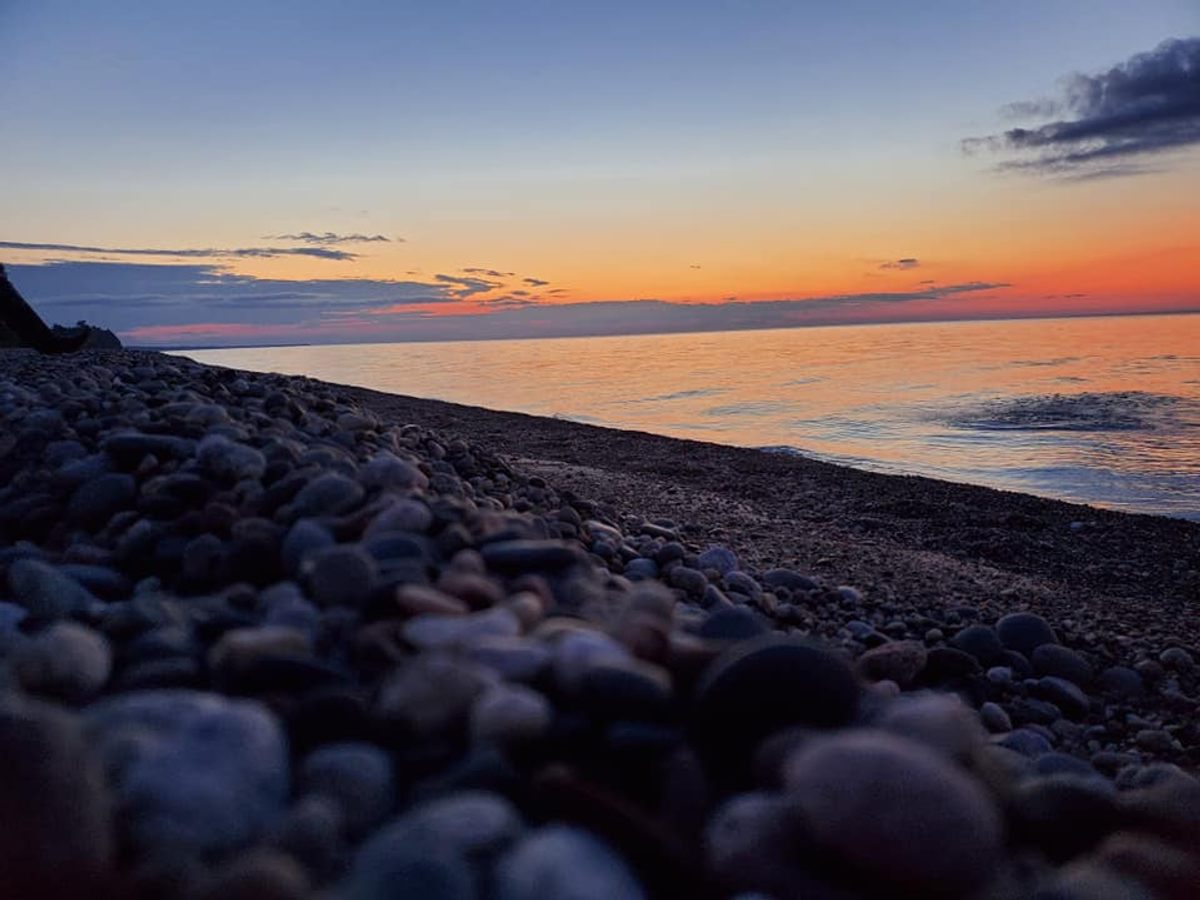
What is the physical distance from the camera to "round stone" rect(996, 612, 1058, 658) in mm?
3572

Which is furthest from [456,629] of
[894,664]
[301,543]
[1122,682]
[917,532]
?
[917,532]

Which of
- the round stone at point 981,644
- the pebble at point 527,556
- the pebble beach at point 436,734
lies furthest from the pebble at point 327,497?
the round stone at point 981,644

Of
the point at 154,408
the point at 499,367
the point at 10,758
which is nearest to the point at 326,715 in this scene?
the point at 10,758

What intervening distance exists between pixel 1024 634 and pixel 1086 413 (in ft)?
44.5

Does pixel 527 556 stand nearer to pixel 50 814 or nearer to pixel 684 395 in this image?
pixel 50 814

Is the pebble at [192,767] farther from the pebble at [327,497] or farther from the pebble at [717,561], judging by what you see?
the pebble at [717,561]

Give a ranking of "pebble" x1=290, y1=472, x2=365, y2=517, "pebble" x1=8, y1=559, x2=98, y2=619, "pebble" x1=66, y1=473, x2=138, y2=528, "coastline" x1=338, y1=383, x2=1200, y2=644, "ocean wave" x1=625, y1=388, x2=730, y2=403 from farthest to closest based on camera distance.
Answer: "ocean wave" x1=625, y1=388, x2=730, y2=403, "coastline" x1=338, y1=383, x2=1200, y2=644, "pebble" x1=66, y1=473, x2=138, y2=528, "pebble" x1=290, y1=472, x2=365, y2=517, "pebble" x1=8, y1=559, x2=98, y2=619

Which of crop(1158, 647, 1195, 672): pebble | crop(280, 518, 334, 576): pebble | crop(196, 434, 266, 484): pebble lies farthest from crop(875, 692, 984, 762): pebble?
crop(1158, 647, 1195, 672): pebble

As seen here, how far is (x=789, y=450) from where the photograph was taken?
515 inches

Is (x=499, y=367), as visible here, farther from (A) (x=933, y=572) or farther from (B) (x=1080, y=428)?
→ (A) (x=933, y=572)

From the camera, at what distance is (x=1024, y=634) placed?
3592 mm

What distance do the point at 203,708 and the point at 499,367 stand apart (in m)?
35.5

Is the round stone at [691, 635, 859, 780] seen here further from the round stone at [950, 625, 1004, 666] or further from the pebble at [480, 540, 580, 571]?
the round stone at [950, 625, 1004, 666]

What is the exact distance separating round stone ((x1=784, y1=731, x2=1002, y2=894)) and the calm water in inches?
358
